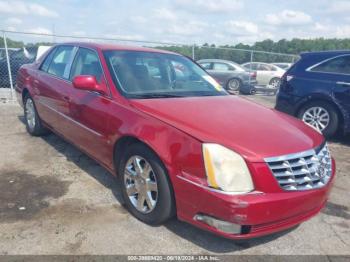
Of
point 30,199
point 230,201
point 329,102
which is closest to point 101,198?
point 30,199

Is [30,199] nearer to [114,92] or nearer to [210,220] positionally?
[114,92]

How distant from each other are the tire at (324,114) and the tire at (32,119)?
459 cm

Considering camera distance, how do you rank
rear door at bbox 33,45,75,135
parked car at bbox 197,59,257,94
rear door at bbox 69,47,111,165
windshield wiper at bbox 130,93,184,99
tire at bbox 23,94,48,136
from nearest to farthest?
windshield wiper at bbox 130,93,184,99
rear door at bbox 69,47,111,165
rear door at bbox 33,45,75,135
tire at bbox 23,94,48,136
parked car at bbox 197,59,257,94

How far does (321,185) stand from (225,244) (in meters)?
0.92

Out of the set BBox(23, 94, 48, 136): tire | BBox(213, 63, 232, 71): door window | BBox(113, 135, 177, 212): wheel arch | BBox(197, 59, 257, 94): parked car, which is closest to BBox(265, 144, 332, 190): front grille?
BBox(113, 135, 177, 212): wheel arch

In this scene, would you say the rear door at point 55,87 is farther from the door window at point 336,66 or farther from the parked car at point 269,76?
the parked car at point 269,76

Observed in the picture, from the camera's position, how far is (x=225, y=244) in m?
2.85

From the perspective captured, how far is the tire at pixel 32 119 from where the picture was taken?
211 inches

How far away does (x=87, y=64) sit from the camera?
402cm

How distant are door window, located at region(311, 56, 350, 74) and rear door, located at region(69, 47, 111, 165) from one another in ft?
14.0

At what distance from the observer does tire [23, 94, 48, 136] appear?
5.37 meters

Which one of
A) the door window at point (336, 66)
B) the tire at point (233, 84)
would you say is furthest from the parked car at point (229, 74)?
the door window at point (336, 66)

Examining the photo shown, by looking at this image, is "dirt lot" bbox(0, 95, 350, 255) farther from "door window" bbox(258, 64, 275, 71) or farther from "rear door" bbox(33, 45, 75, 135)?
"door window" bbox(258, 64, 275, 71)

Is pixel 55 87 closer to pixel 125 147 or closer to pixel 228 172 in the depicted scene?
pixel 125 147
